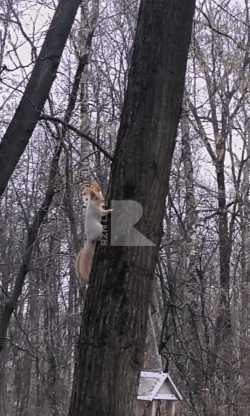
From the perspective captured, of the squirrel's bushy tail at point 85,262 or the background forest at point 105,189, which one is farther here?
the background forest at point 105,189

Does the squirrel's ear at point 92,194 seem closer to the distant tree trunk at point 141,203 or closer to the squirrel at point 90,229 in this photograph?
the squirrel at point 90,229

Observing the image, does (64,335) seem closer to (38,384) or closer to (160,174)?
(38,384)

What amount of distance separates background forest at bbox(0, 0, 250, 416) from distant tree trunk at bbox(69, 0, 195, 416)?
114 inches

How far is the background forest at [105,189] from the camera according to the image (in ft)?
26.8

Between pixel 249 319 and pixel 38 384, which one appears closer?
pixel 249 319

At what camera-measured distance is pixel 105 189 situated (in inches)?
409

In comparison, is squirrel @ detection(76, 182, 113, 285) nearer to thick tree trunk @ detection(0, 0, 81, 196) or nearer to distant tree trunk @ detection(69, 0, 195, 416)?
distant tree trunk @ detection(69, 0, 195, 416)

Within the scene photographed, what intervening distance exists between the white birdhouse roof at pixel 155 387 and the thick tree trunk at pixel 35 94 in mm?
2070

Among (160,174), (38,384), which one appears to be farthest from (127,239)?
(38,384)

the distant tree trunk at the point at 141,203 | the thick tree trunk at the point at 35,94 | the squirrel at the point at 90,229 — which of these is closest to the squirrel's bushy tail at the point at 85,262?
the squirrel at the point at 90,229

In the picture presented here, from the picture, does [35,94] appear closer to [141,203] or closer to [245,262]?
[141,203]

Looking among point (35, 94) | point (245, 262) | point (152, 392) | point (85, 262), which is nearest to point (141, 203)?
point (85, 262)

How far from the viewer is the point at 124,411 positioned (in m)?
3.09

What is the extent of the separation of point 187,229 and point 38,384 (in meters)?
8.90
